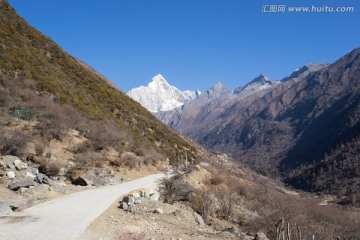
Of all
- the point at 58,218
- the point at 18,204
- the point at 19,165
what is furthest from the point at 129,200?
the point at 19,165

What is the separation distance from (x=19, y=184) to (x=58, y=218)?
4.39 m

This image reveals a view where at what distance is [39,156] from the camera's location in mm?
23000

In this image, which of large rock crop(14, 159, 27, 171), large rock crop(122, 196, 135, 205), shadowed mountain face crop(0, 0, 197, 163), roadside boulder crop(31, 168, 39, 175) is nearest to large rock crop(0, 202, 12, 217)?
large rock crop(122, 196, 135, 205)

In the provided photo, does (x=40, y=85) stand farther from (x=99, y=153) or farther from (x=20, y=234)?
(x=20, y=234)

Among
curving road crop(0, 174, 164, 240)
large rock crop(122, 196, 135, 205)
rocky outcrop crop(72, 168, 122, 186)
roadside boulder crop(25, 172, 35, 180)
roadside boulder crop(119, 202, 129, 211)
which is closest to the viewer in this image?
curving road crop(0, 174, 164, 240)

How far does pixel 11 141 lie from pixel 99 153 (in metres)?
9.27

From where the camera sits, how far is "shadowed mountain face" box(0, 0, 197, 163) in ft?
104

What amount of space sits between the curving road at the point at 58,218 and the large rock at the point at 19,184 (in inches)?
63.4

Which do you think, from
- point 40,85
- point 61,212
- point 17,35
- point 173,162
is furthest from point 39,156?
point 17,35

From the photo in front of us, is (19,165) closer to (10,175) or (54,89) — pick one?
(10,175)

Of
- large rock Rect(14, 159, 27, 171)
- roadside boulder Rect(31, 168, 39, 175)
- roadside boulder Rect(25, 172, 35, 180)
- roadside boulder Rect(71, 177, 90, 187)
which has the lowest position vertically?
roadside boulder Rect(71, 177, 90, 187)

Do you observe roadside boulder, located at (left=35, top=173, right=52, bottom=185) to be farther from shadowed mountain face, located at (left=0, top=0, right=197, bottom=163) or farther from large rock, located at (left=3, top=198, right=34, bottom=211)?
shadowed mountain face, located at (left=0, top=0, right=197, bottom=163)

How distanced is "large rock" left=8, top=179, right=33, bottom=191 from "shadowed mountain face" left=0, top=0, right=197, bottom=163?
36.7 ft

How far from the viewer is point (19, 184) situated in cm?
1719
